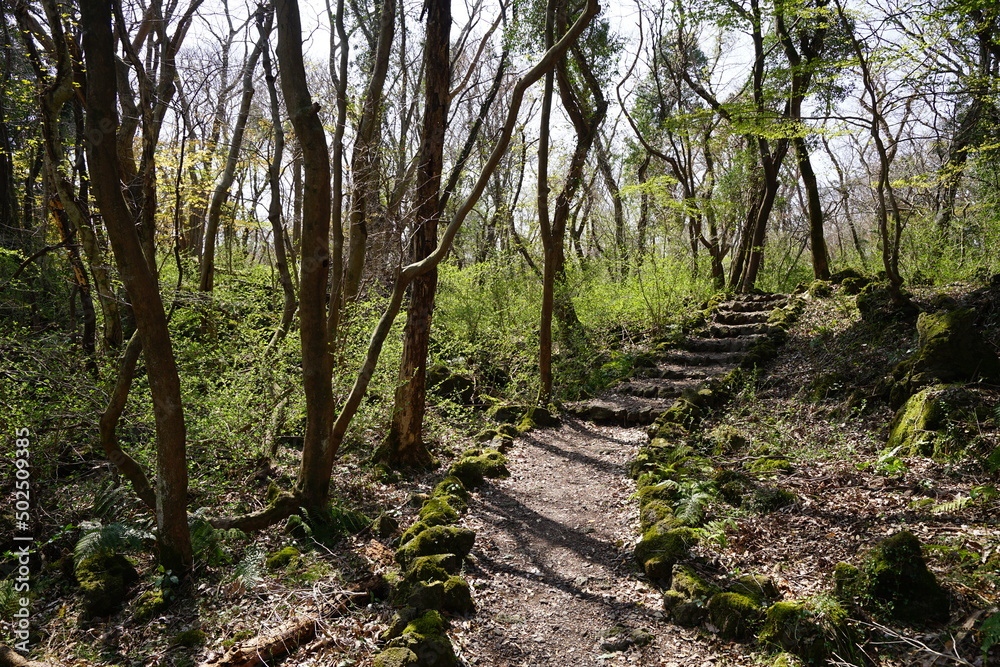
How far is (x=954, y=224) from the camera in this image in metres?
9.55

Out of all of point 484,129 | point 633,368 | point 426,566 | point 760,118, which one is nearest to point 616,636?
point 426,566

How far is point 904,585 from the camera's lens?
2.92 meters

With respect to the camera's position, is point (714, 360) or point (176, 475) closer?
point (176, 475)

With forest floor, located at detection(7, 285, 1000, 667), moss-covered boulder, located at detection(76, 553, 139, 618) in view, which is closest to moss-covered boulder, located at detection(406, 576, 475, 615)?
forest floor, located at detection(7, 285, 1000, 667)

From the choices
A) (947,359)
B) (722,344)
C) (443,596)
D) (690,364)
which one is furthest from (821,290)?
(443,596)

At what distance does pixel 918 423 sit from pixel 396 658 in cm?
479

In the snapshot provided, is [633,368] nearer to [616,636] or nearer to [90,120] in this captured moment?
[616,636]

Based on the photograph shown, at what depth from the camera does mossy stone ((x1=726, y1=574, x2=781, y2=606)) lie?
3266 millimetres

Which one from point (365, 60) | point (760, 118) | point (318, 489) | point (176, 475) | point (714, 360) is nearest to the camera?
point (176, 475)

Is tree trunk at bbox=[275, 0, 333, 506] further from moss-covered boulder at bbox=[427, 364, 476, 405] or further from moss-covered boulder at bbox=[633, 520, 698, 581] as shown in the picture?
moss-covered boulder at bbox=[427, 364, 476, 405]

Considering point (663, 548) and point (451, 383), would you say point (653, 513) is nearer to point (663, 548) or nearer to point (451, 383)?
point (663, 548)

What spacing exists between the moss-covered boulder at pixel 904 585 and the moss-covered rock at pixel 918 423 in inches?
78.4

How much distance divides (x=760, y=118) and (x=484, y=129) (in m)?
12.8

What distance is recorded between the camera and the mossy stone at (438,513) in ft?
15.5
